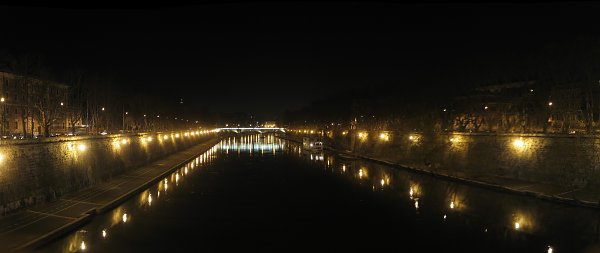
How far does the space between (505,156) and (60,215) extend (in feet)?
90.7

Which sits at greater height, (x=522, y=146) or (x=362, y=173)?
(x=522, y=146)

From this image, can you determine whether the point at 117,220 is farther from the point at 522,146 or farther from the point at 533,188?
the point at 522,146

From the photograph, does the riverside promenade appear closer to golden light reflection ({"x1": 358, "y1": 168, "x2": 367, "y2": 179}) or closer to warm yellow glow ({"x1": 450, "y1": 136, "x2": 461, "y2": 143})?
warm yellow glow ({"x1": 450, "y1": 136, "x2": 461, "y2": 143})

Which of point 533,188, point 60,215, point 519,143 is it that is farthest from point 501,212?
point 60,215

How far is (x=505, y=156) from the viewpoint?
30.4m

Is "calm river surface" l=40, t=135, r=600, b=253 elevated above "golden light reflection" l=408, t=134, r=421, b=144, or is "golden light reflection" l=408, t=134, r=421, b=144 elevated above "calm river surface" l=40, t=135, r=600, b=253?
"golden light reflection" l=408, t=134, r=421, b=144

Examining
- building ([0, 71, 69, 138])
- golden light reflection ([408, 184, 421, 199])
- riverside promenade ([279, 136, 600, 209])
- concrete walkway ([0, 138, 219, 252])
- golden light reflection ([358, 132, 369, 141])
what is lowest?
golden light reflection ([408, 184, 421, 199])

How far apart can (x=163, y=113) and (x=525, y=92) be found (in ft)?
208

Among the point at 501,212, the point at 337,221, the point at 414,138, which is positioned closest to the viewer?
the point at 337,221

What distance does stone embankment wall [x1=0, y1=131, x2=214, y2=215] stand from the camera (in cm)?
1742

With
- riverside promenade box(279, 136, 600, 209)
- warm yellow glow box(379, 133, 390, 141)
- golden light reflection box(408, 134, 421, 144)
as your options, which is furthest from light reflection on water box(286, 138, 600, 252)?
warm yellow glow box(379, 133, 390, 141)

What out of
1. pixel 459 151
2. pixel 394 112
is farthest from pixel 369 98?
pixel 459 151

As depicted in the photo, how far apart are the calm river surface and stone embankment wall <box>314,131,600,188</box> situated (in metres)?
3.19

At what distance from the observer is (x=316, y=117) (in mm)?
98312
